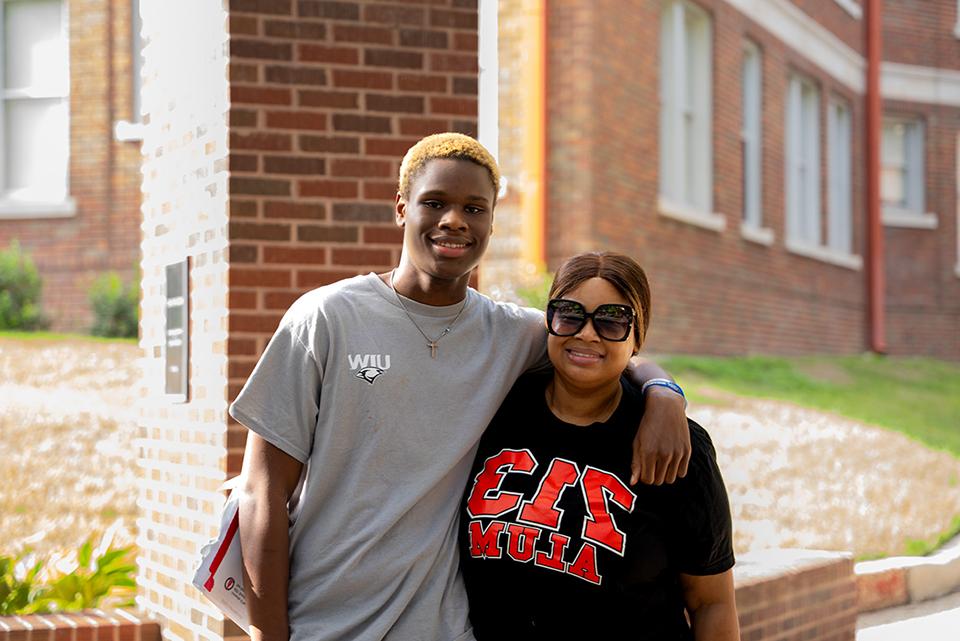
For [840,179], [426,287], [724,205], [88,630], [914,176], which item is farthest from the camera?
[914,176]

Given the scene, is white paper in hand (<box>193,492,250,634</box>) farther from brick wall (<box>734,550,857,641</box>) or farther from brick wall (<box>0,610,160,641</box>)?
brick wall (<box>734,550,857,641</box>)

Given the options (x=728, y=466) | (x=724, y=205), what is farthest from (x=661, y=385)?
(x=724, y=205)

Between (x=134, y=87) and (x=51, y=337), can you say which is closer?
(x=51, y=337)

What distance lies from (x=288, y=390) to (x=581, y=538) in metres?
0.66

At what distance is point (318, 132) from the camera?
4.69m

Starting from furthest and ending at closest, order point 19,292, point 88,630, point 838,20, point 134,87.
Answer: point 838,20 → point 134,87 → point 19,292 → point 88,630

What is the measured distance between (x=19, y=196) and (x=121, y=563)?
8570 millimetres

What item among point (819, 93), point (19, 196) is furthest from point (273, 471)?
point (819, 93)

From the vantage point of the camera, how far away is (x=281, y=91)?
4.67 metres

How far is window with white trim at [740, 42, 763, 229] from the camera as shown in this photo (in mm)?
16750

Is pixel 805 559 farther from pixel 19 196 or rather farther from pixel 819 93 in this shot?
pixel 819 93

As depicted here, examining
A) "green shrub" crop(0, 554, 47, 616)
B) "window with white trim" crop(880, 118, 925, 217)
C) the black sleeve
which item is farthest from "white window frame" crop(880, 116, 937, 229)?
the black sleeve

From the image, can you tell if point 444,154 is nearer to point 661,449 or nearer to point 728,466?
point 661,449

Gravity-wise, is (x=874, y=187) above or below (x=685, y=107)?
below
